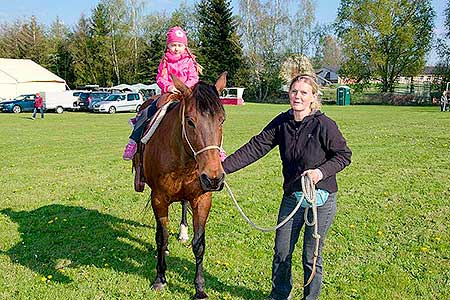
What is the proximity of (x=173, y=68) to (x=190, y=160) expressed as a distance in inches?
77.1

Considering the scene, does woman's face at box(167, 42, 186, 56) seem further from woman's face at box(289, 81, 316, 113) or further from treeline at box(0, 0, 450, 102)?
treeline at box(0, 0, 450, 102)

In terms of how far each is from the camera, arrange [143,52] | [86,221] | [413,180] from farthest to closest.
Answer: [143,52], [413,180], [86,221]

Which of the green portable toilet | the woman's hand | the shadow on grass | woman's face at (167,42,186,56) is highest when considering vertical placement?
the green portable toilet

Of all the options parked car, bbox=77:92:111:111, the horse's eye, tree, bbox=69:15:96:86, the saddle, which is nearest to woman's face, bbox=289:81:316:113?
the horse's eye

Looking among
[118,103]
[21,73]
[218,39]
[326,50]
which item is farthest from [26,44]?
[326,50]

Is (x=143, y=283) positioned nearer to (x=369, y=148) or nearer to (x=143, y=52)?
(x=369, y=148)

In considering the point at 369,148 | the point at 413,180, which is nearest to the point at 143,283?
the point at 413,180

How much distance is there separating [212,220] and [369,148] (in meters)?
9.01

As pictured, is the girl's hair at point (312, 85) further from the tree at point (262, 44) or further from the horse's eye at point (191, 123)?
the tree at point (262, 44)

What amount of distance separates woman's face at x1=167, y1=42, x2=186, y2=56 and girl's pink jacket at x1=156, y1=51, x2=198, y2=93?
0.16 feet

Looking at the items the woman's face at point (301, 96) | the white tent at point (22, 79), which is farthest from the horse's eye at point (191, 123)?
the white tent at point (22, 79)

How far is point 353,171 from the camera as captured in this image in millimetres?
10789

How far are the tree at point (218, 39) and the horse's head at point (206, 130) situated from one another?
5332 cm

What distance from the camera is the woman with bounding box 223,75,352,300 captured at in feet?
12.5
